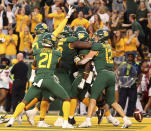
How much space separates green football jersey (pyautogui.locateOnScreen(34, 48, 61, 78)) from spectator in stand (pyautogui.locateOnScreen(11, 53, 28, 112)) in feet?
21.1

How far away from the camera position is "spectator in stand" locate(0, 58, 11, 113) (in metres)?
20.6

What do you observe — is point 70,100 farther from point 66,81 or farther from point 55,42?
point 55,42

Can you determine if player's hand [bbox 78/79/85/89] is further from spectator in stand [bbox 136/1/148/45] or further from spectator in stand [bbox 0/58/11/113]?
spectator in stand [bbox 136/1/148/45]

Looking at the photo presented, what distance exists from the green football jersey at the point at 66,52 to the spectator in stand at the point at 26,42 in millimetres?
8436

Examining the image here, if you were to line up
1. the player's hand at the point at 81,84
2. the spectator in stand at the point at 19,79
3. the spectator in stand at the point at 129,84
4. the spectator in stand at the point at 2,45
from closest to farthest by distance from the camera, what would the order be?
1. the player's hand at the point at 81,84
2. the spectator in stand at the point at 129,84
3. the spectator in stand at the point at 19,79
4. the spectator in stand at the point at 2,45

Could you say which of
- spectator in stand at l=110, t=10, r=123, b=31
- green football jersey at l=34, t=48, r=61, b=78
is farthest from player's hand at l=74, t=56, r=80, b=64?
spectator in stand at l=110, t=10, r=123, b=31

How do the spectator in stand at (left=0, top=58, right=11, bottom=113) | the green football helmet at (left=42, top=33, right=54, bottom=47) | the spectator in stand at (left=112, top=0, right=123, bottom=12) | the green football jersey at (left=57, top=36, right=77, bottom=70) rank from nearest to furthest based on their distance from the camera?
1. the green football helmet at (left=42, top=33, right=54, bottom=47)
2. the green football jersey at (left=57, top=36, right=77, bottom=70)
3. the spectator in stand at (left=0, top=58, right=11, bottom=113)
4. the spectator in stand at (left=112, top=0, right=123, bottom=12)

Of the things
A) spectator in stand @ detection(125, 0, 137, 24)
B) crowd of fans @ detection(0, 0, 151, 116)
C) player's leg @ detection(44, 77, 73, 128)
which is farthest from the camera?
spectator in stand @ detection(125, 0, 137, 24)

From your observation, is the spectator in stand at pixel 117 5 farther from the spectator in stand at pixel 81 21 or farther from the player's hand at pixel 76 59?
the player's hand at pixel 76 59

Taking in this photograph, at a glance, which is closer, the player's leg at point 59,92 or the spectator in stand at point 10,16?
the player's leg at point 59,92

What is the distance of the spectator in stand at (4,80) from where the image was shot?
67.5 feet

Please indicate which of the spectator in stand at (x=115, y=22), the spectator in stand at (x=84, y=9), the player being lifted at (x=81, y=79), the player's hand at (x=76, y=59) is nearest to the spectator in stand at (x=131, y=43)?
the spectator in stand at (x=115, y=22)

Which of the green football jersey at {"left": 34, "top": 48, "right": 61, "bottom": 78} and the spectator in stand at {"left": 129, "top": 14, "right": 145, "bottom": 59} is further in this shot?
the spectator in stand at {"left": 129, "top": 14, "right": 145, "bottom": 59}

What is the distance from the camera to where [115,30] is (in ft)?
75.2
